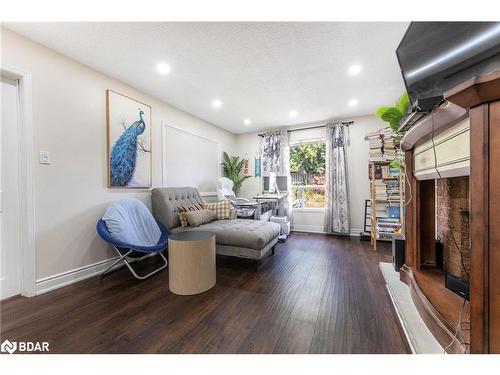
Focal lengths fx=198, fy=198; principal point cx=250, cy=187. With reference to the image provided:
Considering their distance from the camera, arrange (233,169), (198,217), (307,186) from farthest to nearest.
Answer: (233,169) < (307,186) < (198,217)

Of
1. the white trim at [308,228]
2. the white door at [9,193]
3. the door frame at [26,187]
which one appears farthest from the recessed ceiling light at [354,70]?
the white door at [9,193]

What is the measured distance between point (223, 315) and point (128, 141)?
2.28 meters

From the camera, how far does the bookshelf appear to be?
2.94 metres

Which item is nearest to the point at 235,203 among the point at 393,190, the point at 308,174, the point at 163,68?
the point at 308,174

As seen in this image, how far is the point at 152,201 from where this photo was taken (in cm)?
277

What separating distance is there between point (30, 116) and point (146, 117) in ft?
3.92

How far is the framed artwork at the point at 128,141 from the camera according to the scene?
233 centimetres

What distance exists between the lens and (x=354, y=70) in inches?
87.5

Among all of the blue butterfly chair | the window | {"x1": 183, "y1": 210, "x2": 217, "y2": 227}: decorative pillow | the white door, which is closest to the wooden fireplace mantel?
the blue butterfly chair

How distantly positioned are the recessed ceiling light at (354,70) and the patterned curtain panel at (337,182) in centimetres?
170

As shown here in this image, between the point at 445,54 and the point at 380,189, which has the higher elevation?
the point at 445,54

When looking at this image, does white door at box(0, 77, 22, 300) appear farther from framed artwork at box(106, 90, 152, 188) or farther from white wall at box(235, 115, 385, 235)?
white wall at box(235, 115, 385, 235)

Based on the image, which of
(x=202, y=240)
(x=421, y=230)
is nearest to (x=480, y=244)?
(x=421, y=230)

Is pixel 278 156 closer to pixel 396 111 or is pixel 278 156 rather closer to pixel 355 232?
pixel 355 232
